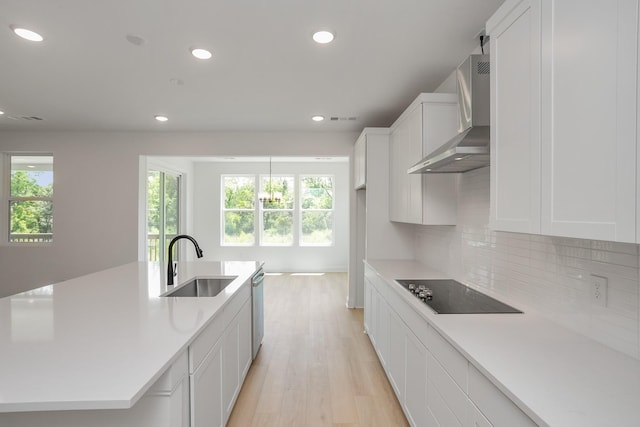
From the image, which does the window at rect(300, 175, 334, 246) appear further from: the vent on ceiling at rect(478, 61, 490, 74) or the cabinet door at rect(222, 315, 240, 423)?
the vent on ceiling at rect(478, 61, 490, 74)

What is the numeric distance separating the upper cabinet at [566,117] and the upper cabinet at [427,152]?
111cm

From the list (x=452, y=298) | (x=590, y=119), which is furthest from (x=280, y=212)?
(x=590, y=119)

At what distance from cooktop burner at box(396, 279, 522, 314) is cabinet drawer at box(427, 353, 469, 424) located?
1.24ft

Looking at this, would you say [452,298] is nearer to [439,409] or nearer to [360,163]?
[439,409]

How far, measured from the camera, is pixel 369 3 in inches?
76.0

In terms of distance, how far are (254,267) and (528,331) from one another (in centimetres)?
230

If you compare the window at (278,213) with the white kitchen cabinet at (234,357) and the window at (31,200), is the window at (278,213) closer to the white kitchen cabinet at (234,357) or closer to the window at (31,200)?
the window at (31,200)

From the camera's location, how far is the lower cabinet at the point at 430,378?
1.18 metres

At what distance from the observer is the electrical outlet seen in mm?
1386

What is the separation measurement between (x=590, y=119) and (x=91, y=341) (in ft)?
6.55

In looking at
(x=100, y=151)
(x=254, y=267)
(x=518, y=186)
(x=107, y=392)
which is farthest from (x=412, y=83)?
(x=100, y=151)

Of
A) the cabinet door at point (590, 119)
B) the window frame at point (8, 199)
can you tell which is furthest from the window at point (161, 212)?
the cabinet door at point (590, 119)

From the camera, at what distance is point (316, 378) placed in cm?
291

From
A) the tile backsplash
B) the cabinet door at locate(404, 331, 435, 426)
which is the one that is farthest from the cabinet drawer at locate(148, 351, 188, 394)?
the tile backsplash
